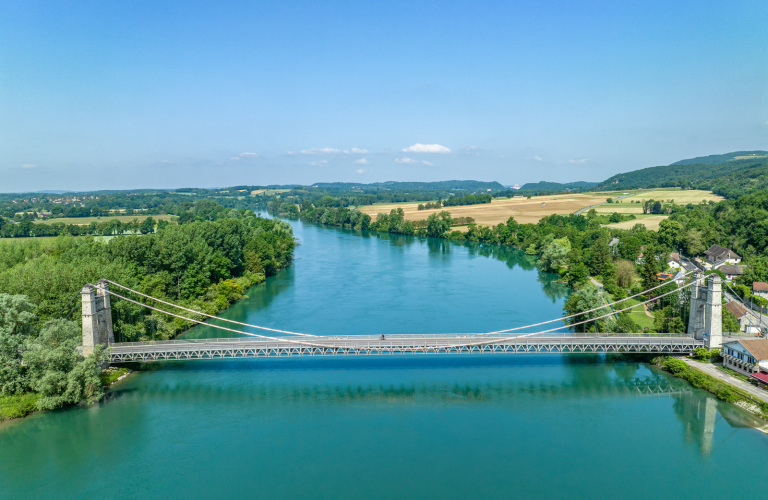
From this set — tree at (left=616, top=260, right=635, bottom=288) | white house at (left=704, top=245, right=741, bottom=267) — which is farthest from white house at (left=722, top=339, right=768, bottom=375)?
white house at (left=704, top=245, right=741, bottom=267)

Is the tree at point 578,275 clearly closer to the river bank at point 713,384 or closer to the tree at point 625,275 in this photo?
the tree at point 625,275

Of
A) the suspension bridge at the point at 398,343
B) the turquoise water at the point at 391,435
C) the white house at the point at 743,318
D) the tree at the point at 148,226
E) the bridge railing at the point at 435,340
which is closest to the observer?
the turquoise water at the point at 391,435

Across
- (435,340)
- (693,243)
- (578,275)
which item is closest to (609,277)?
(578,275)

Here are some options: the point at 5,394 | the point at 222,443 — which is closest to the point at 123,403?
the point at 5,394

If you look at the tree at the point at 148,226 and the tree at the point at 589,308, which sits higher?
the tree at the point at 148,226

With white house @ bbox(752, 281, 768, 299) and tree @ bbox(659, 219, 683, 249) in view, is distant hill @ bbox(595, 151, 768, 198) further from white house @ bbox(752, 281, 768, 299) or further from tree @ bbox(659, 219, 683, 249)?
white house @ bbox(752, 281, 768, 299)

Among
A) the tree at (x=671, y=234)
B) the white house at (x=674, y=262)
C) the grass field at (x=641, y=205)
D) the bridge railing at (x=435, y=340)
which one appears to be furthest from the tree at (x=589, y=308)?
the grass field at (x=641, y=205)

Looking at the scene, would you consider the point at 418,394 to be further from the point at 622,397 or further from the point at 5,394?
the point at 5,394
